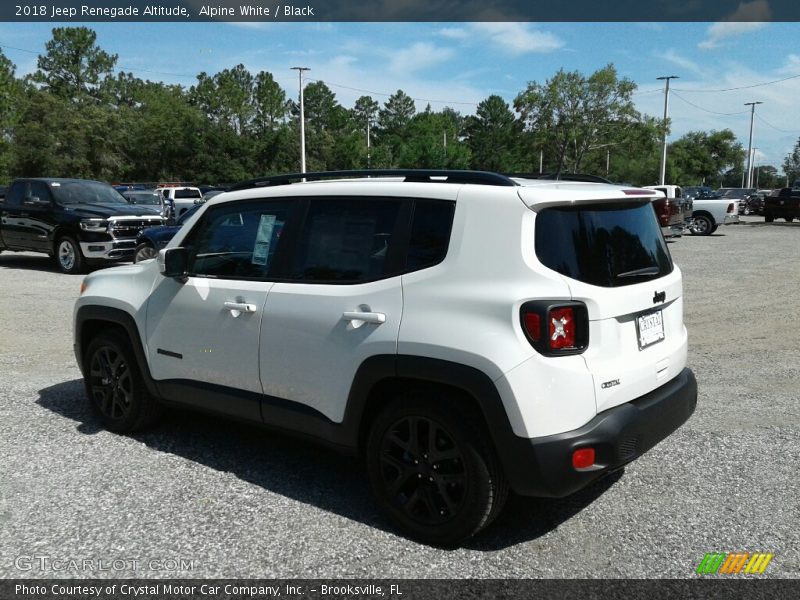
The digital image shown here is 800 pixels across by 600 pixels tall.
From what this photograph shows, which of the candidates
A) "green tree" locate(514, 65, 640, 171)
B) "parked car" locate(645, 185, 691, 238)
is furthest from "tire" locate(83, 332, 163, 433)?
"green tree" locate(514, 65, 640, 171)

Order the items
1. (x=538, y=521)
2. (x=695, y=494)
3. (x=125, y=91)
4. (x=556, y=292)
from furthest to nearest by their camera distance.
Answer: (x=125, y=91), (x=695, y=494), (x=538, y=521), (x=556, y=292)

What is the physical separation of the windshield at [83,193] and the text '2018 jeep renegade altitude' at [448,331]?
11767mm

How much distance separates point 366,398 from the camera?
3506 mm

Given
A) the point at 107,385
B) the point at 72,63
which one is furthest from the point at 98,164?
the point at 107,385

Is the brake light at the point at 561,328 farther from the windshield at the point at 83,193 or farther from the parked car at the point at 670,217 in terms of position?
the parked car at the point at 670,217

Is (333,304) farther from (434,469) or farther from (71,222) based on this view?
(71,222)

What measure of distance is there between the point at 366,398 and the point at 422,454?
1.29 ft

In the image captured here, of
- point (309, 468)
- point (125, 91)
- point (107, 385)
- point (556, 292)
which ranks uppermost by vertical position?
point (125, 91)

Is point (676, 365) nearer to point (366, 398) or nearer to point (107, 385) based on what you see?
point (366, 398)

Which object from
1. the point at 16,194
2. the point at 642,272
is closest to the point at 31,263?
the point at 16,194

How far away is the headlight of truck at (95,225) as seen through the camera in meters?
13.8

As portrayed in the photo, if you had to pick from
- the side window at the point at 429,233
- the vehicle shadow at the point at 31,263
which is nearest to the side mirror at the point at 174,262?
the side window at the point at 429,233

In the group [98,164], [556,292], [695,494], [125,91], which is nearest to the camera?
[556,292]

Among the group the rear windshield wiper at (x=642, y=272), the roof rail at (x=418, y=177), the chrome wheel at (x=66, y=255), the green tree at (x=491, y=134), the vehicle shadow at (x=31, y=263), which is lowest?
the vehicle shadow at (x=31, y=263)
